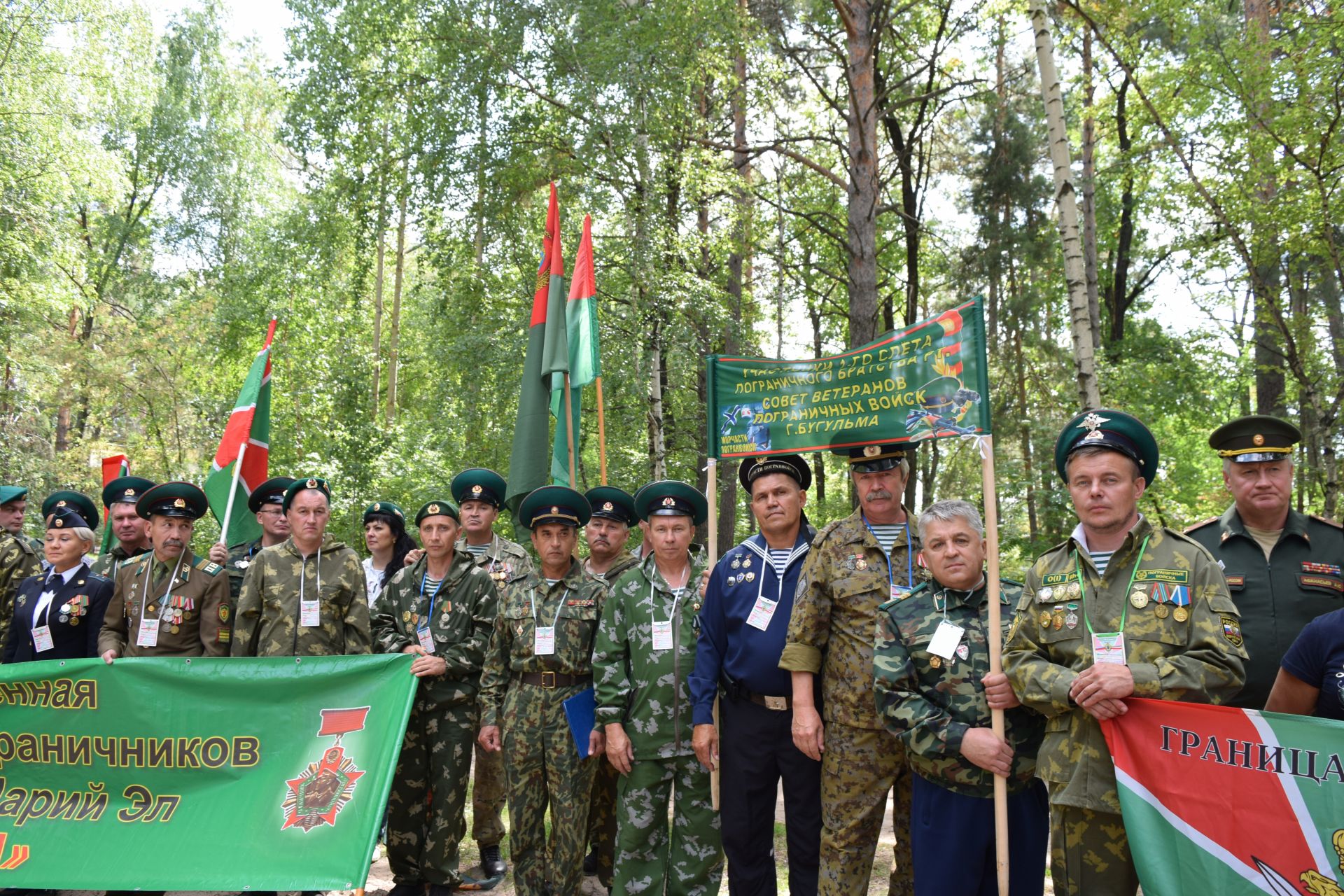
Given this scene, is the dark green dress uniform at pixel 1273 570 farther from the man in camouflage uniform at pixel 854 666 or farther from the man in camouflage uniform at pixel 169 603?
the man in camouflage uniform at pixel 169 603

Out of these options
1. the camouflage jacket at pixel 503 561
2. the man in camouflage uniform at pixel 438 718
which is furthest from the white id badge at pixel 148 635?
the camouflage jacket at pixel 503 561

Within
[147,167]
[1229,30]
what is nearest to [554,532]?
[1229,30]

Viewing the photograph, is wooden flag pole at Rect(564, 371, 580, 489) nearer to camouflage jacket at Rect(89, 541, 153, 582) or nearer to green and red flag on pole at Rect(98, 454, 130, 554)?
camouflage jacket at Rect(89, 541, 153, 582)

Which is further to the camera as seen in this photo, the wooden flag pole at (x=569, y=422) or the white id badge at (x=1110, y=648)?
the wooden flag pole at (x=569, y=422)

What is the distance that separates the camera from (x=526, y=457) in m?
7.26

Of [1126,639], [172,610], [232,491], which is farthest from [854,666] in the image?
[232,491]

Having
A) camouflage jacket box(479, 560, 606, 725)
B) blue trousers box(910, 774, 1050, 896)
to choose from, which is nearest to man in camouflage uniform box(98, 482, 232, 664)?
camouflage jacket box(479, 560, 606, 725)

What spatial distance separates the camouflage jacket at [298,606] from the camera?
17.7 feet

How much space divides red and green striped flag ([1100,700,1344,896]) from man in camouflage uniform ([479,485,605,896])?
2.67 metres

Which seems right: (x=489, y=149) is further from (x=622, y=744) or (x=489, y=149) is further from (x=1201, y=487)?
(x=1201, y=487)

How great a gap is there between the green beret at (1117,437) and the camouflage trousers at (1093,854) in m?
1.29

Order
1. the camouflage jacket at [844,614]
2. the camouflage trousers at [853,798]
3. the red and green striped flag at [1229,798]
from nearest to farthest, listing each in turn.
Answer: the red and green striped flag at [1229,798], the camouflage trousers at [853,798], the camouflage jacket at [844,614]

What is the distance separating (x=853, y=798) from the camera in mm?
4016

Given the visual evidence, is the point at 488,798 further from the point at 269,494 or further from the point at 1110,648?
the point at 1110,648
